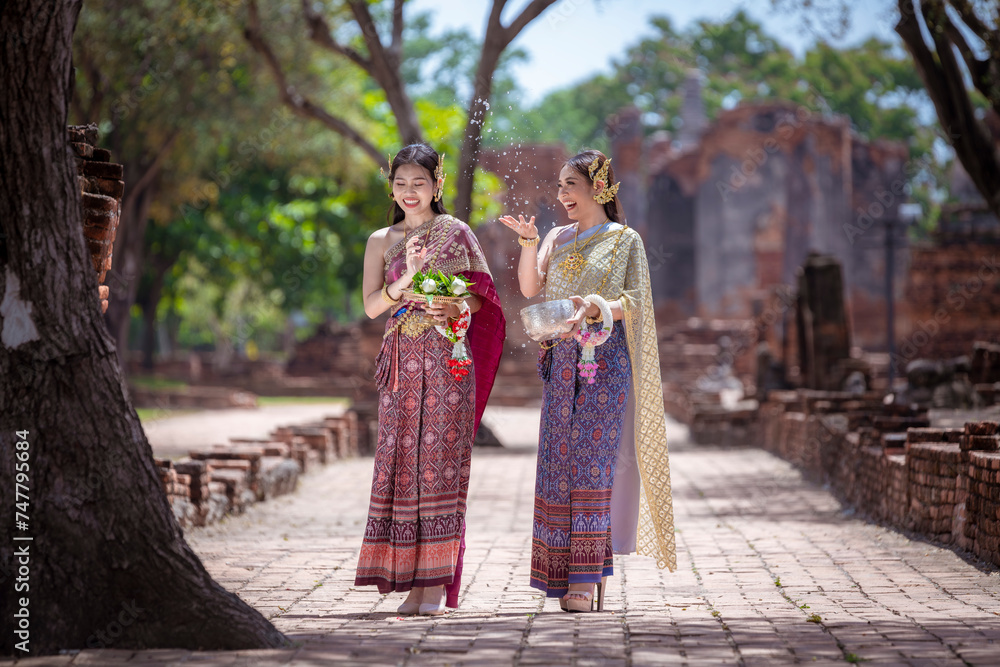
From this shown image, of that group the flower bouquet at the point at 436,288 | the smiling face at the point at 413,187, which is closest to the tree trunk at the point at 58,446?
the flower bouquet at the point at 436,288

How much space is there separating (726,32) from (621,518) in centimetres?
3606

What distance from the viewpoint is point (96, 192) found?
227 inches

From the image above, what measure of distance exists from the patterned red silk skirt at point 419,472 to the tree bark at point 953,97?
25.0 ft

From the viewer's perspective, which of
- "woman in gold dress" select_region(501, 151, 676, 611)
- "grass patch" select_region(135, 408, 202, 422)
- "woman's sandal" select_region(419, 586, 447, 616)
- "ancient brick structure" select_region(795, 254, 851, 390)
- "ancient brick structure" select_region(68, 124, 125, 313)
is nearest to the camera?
"woman's sandal" select_region(419, 586, 447, 616)

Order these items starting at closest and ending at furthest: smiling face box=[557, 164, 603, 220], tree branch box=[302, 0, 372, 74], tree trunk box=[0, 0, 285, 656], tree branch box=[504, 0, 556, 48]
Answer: tree trunk box=[0, 0, 285, 656], smiling face box=[557, 164, 603, 220], tree branch box=[504, 0, 556, 48], tree branch box=[302, 0, 372, 74]

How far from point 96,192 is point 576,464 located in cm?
289

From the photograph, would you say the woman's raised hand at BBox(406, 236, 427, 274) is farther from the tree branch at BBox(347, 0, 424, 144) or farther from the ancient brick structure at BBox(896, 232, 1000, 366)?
the ancient brick structure at BBox(896, 232, 1000, 366)

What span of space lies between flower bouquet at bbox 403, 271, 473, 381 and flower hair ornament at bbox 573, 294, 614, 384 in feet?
1.56

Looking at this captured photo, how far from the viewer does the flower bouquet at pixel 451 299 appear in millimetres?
4711

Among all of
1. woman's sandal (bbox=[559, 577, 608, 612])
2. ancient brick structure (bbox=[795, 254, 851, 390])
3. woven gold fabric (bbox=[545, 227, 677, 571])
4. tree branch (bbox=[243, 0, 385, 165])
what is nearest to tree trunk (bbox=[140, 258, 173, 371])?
tree branch (bbox=[243, 0, 385, 165])

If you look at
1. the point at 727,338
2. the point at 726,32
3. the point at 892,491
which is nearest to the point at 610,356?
the point at 892,491

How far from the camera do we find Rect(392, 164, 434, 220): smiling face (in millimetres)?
4852

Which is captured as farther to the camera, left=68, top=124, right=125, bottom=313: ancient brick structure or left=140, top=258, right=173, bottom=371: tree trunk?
left=140, top=258, right=173, bottom=371: tree trunk

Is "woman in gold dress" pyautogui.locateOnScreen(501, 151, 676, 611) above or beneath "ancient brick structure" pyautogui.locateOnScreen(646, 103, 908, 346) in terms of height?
beneath
